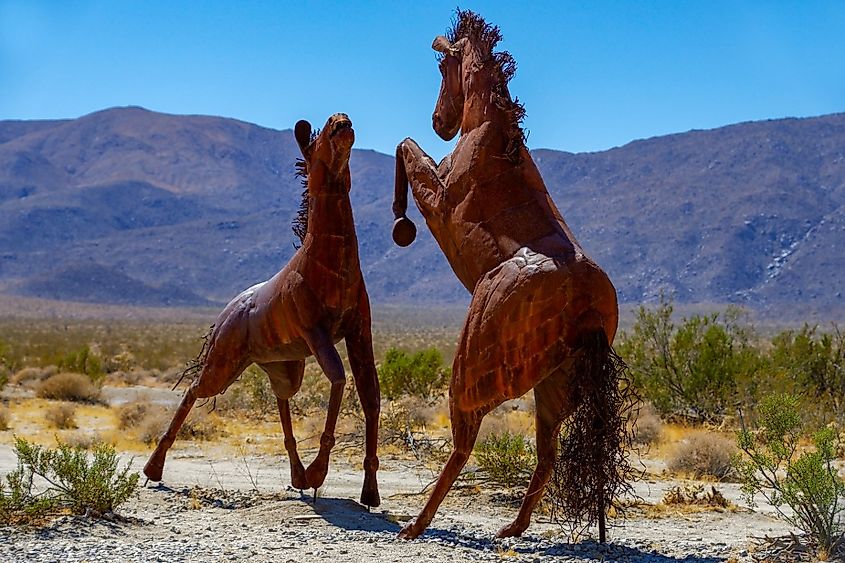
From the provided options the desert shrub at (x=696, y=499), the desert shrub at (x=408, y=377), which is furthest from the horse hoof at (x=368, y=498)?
the desert shrub at (x=408, y=377)

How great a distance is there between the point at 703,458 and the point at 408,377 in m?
8.81

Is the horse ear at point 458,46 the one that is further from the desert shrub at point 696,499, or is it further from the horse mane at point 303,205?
the desert shrub at point 696,499

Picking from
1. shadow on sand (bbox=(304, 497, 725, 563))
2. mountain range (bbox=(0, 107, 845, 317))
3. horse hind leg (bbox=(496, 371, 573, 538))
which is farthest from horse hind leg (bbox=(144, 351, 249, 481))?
mountain range (bbox=(0, 107, 845, 317))

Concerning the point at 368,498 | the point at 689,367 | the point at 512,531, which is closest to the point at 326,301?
the point at 368,498

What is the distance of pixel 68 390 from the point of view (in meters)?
22.9

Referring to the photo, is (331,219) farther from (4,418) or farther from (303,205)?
(4,418)

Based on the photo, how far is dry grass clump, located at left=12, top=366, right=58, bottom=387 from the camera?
27.1 metres

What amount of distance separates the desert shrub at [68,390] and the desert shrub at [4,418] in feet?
7.84

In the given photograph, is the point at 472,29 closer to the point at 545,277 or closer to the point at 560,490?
the point at 545,277

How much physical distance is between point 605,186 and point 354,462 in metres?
99.0

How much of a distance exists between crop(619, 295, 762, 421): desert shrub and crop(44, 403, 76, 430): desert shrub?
9.95 meters

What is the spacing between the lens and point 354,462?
45.6 feet

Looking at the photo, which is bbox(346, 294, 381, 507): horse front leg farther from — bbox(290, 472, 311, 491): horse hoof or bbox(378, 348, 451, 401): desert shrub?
bbox(378, 348, 451, 401): desert shrub

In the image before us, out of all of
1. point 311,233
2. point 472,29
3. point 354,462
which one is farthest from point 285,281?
point 354,462
